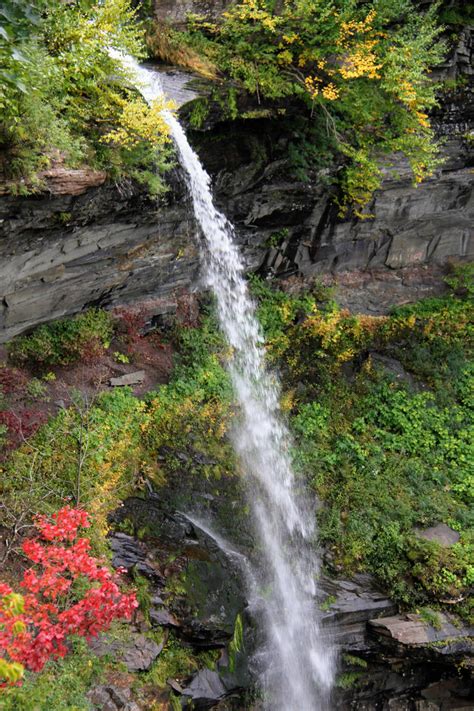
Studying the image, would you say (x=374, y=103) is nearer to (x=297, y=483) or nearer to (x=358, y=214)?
(x=358, y=214)

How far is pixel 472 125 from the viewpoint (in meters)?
14.5

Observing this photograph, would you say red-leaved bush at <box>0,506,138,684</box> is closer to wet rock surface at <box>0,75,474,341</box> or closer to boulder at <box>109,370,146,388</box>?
boulder at <box>109,370,146,388</box>

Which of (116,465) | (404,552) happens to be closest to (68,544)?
(116,465)

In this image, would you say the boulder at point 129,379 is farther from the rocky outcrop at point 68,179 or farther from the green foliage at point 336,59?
the green foliage at point 336,59

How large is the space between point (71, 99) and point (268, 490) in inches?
320

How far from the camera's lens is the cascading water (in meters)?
9.65

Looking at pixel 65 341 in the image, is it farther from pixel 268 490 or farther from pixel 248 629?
pixel 248 629

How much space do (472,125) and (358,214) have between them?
383cm

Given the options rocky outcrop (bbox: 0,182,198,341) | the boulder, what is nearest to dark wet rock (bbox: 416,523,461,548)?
the boulder

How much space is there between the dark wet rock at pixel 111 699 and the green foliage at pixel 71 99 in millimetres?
7126

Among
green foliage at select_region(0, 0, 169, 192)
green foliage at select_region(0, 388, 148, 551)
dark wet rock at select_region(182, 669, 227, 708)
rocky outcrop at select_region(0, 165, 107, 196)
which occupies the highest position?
green foliage at select_region(0, 0, 169, 192)

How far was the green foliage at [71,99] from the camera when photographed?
7.59m

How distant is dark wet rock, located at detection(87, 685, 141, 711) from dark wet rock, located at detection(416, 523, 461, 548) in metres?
6.22

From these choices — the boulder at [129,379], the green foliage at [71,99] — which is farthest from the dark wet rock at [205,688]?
the green foliage at [71,99]
